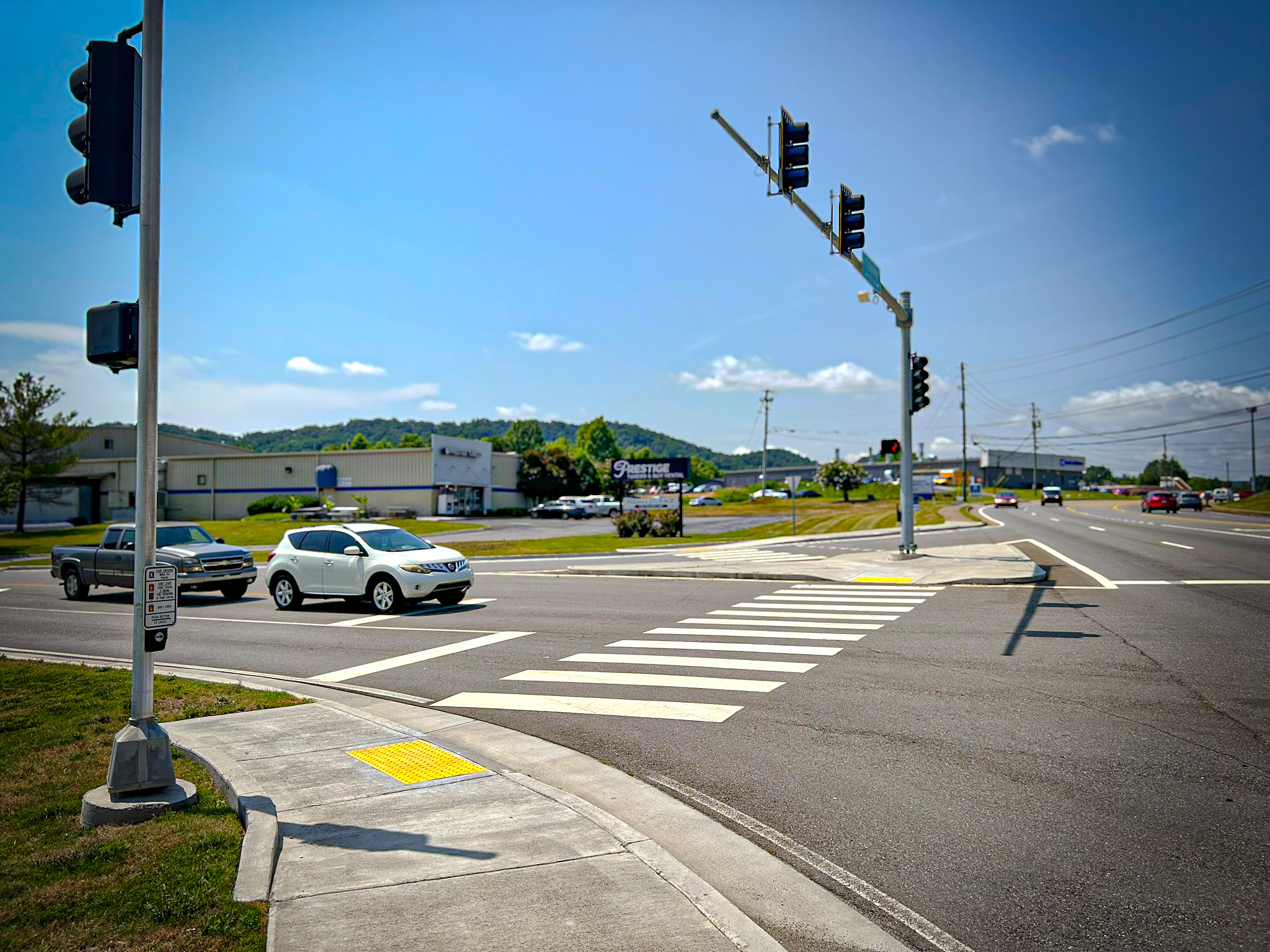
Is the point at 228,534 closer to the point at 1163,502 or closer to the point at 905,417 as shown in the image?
the point at 905,417

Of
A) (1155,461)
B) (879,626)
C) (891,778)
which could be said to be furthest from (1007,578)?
(1155,461)

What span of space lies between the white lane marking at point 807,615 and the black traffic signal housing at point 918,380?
33.3 ft

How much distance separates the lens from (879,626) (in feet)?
42.5

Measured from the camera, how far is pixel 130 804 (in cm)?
528

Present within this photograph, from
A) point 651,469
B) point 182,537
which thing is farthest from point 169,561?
point 651,469

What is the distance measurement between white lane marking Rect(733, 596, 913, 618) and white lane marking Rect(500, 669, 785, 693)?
16.9 feet

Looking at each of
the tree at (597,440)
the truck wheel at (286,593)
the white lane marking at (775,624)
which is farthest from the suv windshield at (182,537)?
the tree at (597,440)

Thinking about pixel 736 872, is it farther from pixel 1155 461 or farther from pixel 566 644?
pixel 1155 461

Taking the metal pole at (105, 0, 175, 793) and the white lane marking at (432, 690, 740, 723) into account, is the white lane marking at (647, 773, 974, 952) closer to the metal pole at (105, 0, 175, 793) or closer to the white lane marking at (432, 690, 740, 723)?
the white lane marking at (432, 690, 740, 723)

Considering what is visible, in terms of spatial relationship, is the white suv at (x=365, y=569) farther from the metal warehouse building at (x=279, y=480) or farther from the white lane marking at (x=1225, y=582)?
the metal warehouse building at (x=279, y=480)

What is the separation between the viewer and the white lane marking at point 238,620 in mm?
13961

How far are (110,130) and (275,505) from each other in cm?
6617

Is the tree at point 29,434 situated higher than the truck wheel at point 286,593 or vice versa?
the tree at point 29,434

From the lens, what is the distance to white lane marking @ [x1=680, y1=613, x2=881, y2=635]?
13.0m
